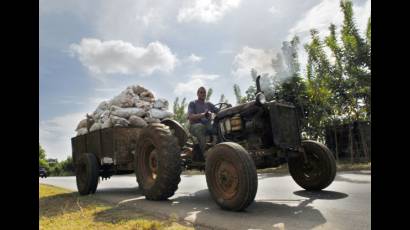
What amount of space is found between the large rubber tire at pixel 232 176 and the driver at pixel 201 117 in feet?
5.17

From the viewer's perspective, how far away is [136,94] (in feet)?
31.8

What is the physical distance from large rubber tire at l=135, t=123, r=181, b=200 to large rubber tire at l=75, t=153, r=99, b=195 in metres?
1.60

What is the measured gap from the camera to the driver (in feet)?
23.1

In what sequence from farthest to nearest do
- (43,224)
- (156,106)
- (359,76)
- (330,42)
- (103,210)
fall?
(330,42)
(359,76)
(156,106)
(103,210)
(43,224)

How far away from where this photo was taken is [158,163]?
6.24 metres

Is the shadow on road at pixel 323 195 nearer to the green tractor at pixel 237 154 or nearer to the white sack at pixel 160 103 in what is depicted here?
the green tractor at pixel 237 154

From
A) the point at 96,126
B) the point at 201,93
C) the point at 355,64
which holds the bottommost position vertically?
the point at 96,126

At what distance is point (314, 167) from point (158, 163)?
2809 millimetres

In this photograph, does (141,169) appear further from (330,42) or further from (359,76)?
(330,42)

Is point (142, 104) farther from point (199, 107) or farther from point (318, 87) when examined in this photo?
point (318, 87)

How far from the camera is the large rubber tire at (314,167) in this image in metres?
6.16

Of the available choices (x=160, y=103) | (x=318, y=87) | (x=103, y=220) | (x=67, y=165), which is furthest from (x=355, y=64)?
(x=67, y=165)

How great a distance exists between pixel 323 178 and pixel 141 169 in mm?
3449
